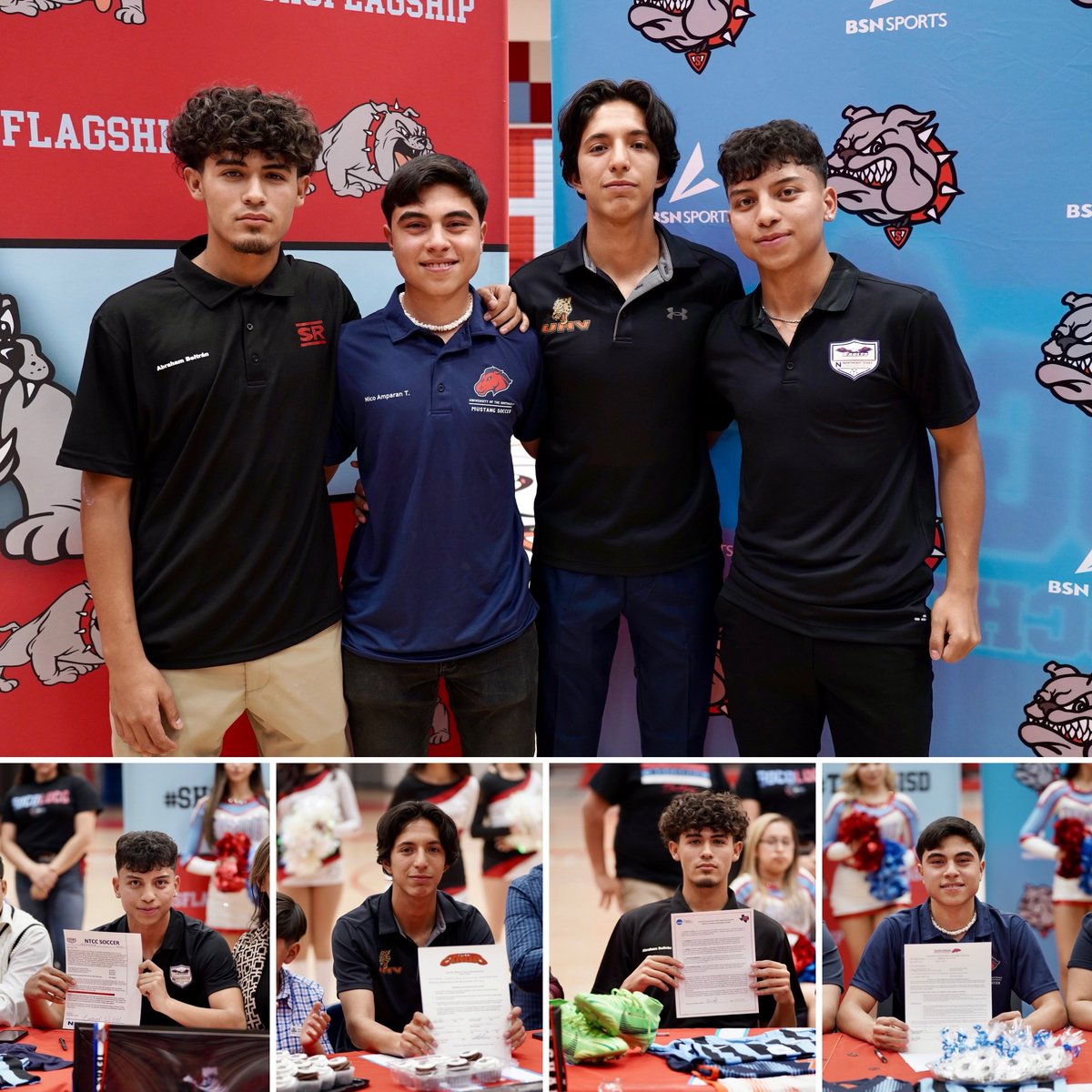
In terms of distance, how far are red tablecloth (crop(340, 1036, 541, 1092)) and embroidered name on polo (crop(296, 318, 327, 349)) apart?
1.43 meters

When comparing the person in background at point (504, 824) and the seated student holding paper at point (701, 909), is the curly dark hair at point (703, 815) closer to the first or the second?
the seated student holding paper at point (701, 909)

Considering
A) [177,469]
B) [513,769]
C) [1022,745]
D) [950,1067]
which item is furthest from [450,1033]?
[1022,745]

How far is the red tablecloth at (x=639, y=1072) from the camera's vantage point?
1.83 m

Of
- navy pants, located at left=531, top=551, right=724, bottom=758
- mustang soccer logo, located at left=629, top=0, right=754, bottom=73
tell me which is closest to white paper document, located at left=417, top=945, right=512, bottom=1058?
navy pants, located at left=531, top=551, right=724, bottom=758

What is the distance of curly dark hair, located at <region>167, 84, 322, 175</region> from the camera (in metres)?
2.24

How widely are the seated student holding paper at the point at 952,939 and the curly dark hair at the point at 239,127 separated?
183cm

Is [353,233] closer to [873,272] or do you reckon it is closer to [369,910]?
[873,272]

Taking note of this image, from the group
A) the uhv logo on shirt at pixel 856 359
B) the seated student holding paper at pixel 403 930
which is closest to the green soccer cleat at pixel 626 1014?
the seated student holding paper at pixel 403 930

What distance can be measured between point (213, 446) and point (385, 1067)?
125cm

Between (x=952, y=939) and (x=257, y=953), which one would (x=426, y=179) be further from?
(x=952, y=939)

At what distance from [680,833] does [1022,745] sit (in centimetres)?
160

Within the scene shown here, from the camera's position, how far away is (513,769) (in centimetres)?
186

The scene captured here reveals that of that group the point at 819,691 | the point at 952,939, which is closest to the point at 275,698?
the point at 819,691

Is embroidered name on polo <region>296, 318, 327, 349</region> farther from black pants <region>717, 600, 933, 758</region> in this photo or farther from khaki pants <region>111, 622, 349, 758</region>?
black pants <region>717, 600, 933, 758</region>
